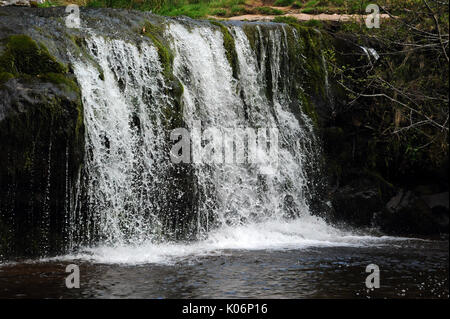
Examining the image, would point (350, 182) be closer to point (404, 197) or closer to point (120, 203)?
point (404, 197)

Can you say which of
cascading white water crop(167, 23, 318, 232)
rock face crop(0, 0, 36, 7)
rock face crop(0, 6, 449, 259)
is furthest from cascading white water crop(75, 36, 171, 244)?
rock face crop(0, 0, 36, 7)

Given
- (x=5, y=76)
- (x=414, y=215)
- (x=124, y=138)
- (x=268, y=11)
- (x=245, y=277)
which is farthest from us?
(x=268, y=11)

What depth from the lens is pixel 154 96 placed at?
901 cm

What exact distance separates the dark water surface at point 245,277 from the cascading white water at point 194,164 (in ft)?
2.33

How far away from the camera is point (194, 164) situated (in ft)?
30.6

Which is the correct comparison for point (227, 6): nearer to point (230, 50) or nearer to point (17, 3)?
point (230, 50)

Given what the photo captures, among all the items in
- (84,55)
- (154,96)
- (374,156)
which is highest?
(84,55)

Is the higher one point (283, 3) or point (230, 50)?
point (283, 3)

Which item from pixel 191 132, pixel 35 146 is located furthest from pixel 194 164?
pixel 35 146

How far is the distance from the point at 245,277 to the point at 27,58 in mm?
4020

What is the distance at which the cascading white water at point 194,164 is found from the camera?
26.7ft

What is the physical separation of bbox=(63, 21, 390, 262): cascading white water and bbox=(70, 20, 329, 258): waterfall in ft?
0.06

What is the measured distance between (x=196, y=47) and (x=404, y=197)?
5.27 meters
